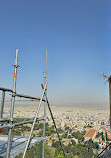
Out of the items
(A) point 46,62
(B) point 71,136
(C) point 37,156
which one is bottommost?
(B) point 71,136

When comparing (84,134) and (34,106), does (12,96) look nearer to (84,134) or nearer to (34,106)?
(34,106)

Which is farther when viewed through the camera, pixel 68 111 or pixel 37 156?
pixel 68 111

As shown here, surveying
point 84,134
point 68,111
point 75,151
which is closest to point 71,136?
point 84,134

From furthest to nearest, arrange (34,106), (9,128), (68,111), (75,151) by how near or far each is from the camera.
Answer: (68,111)
(75,151)
(34,106)
(9,128)

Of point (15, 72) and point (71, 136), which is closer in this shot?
point (15, 72)

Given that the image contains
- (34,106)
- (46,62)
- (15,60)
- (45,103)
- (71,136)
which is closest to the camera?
(15,60)

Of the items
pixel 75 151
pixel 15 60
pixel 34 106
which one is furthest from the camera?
pixel 75 151

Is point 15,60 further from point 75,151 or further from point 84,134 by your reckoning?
point 84,134

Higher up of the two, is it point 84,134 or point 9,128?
point 9,128

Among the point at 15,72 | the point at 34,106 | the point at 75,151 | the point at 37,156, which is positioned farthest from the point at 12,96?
the point at 75,151
